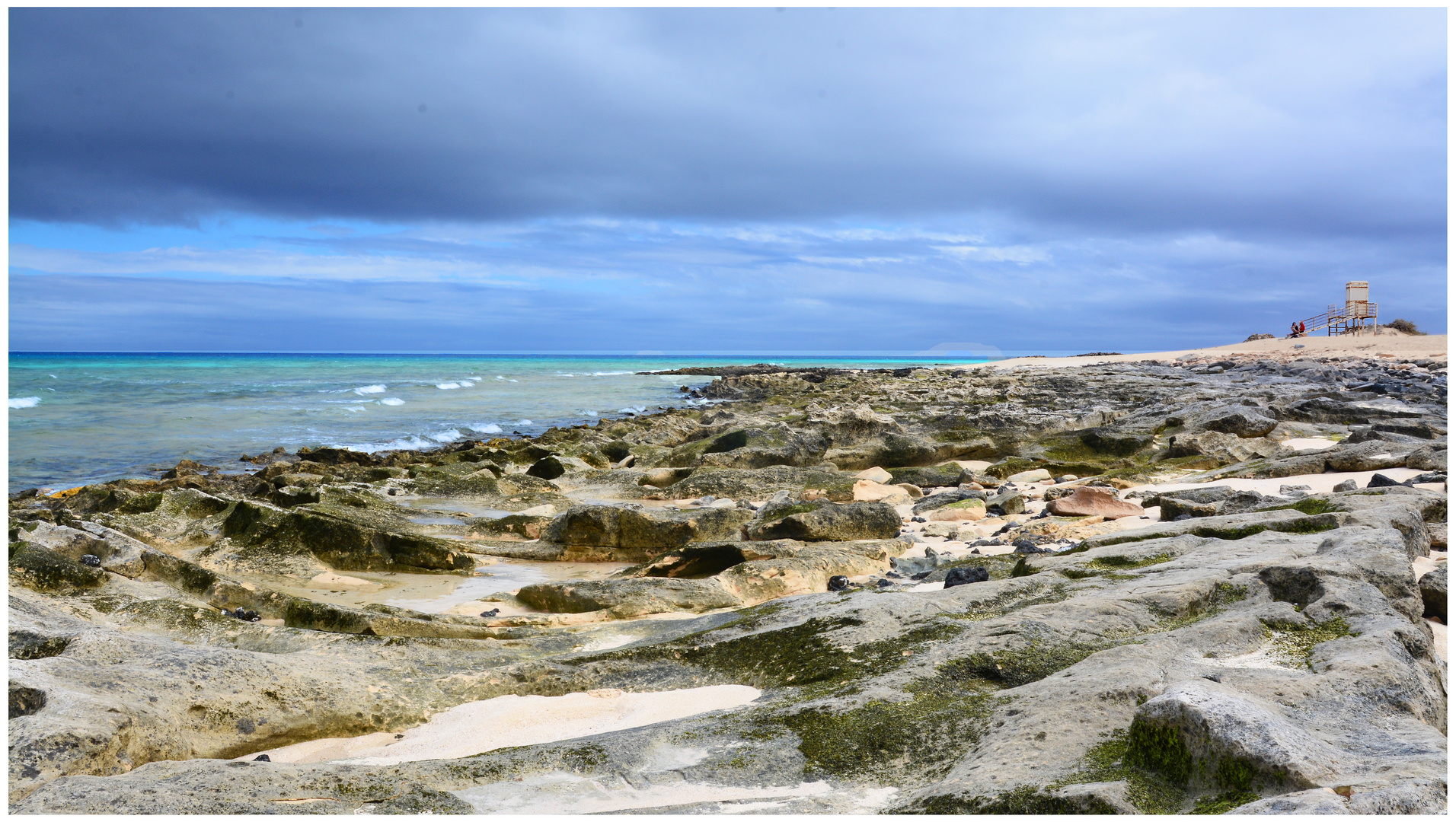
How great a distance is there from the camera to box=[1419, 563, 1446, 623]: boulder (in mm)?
4376

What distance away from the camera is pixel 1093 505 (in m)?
9.11

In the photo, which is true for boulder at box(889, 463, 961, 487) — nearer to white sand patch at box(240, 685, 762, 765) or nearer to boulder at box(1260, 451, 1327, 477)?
boulder at box(1260, 451, 1327, 477)

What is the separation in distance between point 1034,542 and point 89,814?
7.25 m

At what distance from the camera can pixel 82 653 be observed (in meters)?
4.06

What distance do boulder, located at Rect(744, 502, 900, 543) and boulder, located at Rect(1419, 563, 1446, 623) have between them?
4750mm

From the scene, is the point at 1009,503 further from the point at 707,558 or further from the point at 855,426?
the point at 855,426

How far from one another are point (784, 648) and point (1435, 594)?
360 cm

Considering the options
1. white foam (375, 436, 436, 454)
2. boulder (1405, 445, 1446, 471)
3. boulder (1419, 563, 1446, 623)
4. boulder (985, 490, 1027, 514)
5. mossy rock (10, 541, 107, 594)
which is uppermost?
boulder (1405, 445, 1446, 471)

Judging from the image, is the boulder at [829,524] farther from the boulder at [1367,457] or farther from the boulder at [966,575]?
the boulder at [1367,457]

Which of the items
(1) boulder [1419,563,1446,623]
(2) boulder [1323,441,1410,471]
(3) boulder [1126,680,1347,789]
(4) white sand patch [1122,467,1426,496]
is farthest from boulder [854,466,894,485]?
(3) boulder [1126,680,1347,789]

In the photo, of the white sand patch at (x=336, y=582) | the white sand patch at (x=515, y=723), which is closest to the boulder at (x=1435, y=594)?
the white sand patch at (x=515, y=723)

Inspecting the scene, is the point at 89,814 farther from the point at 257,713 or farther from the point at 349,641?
the point at 349,641

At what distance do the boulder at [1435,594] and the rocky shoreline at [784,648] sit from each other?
0.8 inches

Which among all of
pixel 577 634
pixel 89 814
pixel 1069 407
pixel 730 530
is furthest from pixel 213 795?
pixel 1069 407
